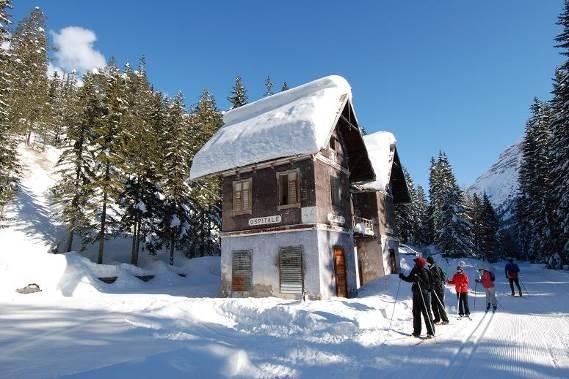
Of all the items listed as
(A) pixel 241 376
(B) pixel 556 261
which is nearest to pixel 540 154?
(B) pixel 556 261

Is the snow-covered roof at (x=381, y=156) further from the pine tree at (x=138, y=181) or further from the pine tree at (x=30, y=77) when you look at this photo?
the pine tree at (x=30, y=77)

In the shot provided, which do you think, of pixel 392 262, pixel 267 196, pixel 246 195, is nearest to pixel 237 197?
pixel 246 195

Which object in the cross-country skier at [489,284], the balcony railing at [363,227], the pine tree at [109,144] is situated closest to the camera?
the cross-country skier at [489,284]

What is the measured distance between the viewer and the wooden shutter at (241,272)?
1842cm

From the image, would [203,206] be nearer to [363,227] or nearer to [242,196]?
[242,196]

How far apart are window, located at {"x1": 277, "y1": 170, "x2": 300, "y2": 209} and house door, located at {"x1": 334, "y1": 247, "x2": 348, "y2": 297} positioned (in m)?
3.42

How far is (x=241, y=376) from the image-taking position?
5.97m

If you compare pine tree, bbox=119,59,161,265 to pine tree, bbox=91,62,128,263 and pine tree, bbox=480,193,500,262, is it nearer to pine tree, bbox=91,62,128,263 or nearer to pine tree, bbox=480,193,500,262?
pine tree, bbox=91,62,128,263

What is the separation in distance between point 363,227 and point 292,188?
26.4 ft

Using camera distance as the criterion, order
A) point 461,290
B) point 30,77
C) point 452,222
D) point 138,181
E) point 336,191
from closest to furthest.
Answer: point 461,290 → point 336,191 → point 138,181 → point 452,222 → point 30,77

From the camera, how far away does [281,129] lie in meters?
18.0

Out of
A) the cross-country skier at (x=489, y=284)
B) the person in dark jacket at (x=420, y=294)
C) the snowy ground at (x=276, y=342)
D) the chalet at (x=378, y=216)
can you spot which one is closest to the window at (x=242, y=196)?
the snowy ground at (x=276, y=342)

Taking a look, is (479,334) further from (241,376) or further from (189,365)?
(189,365)

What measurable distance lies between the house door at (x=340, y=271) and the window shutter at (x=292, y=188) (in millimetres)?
3433
